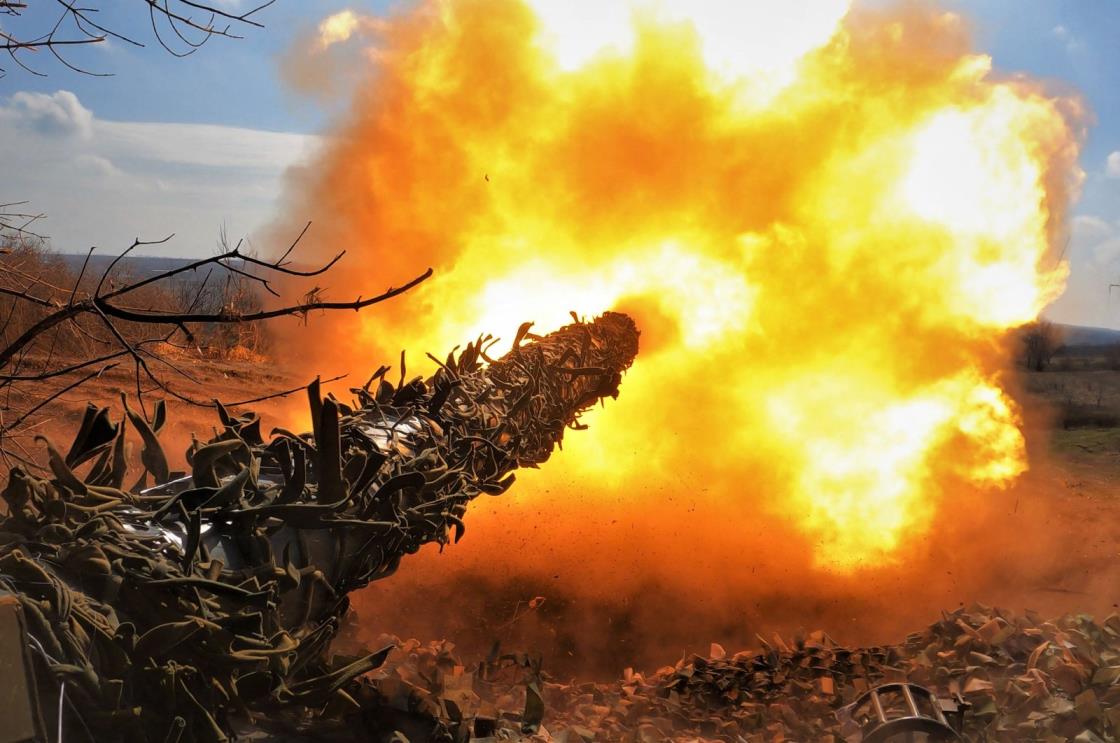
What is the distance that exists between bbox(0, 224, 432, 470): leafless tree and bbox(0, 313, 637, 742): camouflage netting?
0.29 metres

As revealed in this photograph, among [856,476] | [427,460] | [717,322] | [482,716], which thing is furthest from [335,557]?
[717,322]

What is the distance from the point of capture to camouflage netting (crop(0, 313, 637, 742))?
1.98 meters

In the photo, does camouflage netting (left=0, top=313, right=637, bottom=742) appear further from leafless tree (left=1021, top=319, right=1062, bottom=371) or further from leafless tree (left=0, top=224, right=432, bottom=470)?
leafless tree (left=1021, top=319, right=1062, bottom=371)

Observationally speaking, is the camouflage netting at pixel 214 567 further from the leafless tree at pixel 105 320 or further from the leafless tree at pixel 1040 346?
the leafless tree at pixel 1040 346

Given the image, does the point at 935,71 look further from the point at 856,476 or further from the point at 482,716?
the point at 482,716

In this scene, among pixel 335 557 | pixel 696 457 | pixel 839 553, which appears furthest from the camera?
pixel 696 457

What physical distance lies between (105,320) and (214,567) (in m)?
0.75

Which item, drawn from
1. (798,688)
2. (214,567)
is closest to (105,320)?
(214,567)

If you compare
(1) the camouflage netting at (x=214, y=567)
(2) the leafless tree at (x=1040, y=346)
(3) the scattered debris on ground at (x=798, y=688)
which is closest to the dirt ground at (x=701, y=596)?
(3) the scattered debris on ground at (x=798, y=688)

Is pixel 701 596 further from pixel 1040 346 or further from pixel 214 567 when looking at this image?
pixel 1040 346

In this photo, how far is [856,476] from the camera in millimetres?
9594

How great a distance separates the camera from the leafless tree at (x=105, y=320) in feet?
7.77

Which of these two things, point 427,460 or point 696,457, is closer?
point 427,460

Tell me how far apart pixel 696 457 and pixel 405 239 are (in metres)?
5.32
